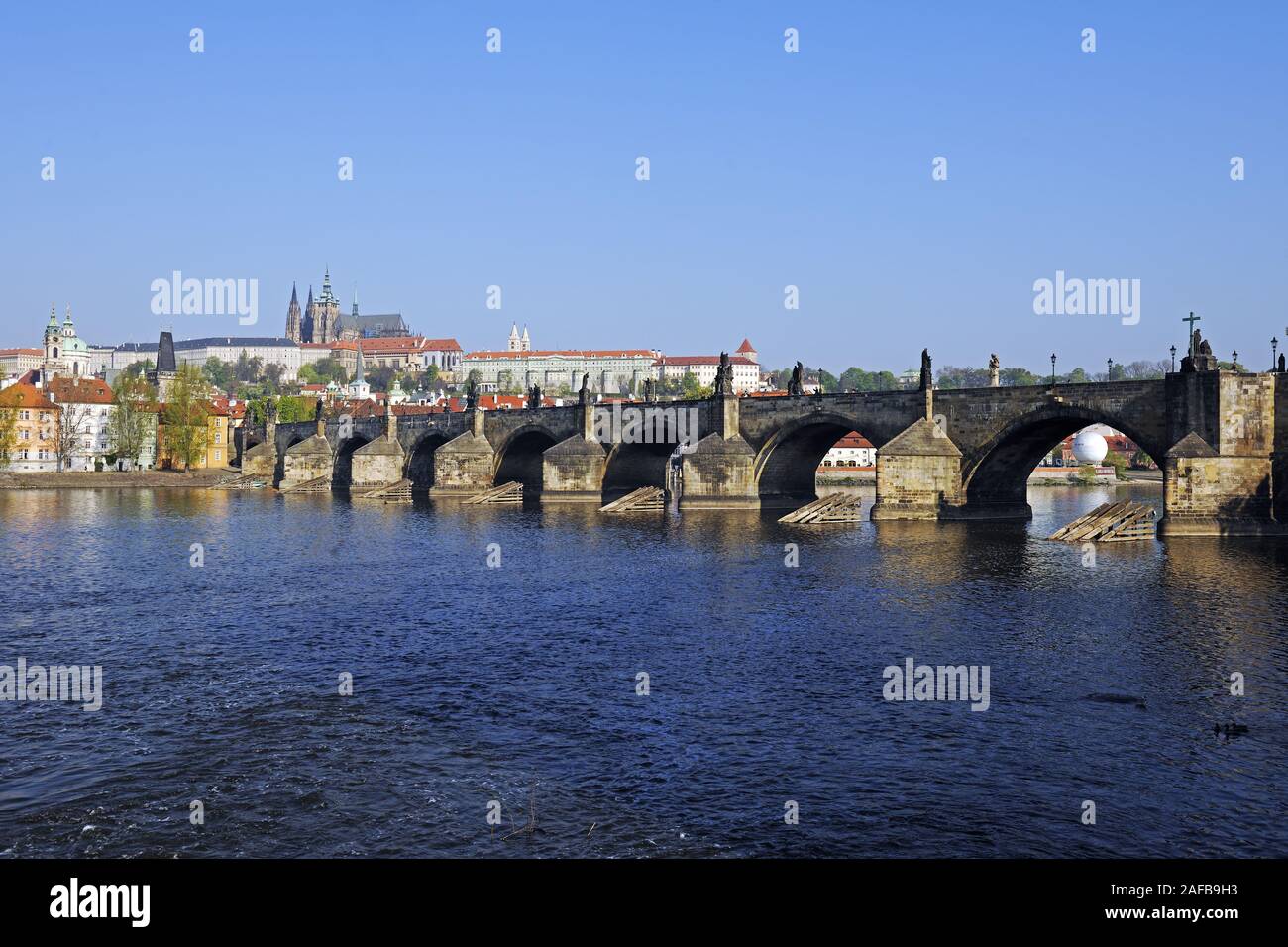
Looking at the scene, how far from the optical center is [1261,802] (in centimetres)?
1568

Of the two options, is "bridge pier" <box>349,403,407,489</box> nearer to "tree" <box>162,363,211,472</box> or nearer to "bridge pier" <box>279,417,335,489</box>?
"bridge pier" <box>279,417,335,489</box>

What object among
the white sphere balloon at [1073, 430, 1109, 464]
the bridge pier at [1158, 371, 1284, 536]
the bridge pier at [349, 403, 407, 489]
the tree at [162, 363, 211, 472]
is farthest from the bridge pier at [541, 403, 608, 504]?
the white sphere balloon at [1073, 430, 1109, 464]

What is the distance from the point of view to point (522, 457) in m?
101

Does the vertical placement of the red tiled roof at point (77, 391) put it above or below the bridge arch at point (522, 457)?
above

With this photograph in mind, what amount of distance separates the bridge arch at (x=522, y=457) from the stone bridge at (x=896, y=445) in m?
0.15

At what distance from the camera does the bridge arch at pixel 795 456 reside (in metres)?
70.5

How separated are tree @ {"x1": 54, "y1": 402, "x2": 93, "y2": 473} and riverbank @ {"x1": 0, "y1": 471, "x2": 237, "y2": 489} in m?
5.07

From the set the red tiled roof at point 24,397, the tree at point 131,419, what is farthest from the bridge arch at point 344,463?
the red tiled roof at point 24,397

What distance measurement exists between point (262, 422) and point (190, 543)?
9823 centimetres

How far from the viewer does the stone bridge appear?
49.4 metres

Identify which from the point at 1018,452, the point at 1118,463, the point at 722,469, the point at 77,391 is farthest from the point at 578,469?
the point at 1118,463

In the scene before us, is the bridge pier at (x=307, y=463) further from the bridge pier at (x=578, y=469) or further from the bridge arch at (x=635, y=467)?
the bridge arch at (x=635, y=467)
